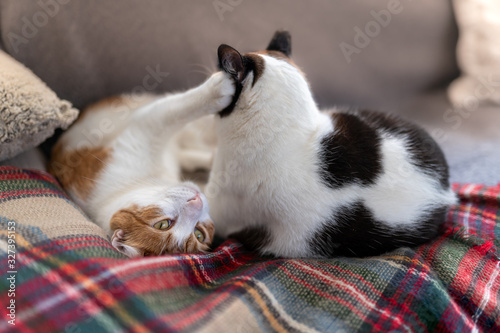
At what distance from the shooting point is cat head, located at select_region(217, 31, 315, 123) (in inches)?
39.6

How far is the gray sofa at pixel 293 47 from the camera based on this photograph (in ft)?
4.06

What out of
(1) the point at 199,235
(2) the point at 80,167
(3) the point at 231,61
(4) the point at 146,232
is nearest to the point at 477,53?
(3) the point at 231,61

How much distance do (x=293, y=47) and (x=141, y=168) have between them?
777 mm

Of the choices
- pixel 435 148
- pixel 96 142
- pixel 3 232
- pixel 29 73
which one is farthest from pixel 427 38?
pixel 3 232

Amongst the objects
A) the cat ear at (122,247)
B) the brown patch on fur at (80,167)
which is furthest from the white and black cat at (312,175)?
the brown patch on fur at (80,167)

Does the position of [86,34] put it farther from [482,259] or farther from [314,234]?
[482,259]

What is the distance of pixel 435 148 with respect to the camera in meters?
1.14

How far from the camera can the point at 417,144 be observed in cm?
110

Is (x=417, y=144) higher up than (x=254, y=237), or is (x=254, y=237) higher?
(x=417, y=144)

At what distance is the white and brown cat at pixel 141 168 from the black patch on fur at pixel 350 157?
320 millimetres

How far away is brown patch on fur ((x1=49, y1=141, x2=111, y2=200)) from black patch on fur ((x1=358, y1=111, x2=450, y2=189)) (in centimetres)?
87

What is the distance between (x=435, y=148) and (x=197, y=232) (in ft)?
2.52

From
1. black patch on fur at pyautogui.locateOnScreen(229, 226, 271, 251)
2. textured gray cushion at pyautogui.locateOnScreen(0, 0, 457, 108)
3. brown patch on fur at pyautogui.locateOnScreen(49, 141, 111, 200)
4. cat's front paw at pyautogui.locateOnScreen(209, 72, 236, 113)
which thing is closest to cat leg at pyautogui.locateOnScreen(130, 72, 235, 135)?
cat's front paw at pyautogui.locateOnScreen(209, 72, 236, 113)

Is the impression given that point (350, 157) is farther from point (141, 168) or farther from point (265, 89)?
point (141, 168)
